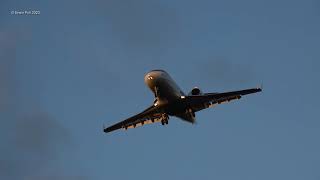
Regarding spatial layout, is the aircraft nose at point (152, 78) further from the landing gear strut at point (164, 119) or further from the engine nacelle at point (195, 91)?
the engine nacelle at point (195, 91)

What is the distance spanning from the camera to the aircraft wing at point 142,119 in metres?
88.7

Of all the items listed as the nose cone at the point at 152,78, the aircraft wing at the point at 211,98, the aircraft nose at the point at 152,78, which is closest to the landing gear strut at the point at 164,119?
the aircraft wing at the point at 211,98

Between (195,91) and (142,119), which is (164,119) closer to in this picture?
(195,91)

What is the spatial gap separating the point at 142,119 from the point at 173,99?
9.23 meters

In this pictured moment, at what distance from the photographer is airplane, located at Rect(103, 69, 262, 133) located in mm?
83812

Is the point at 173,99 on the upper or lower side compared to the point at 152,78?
lower

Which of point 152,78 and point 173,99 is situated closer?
point 152,78

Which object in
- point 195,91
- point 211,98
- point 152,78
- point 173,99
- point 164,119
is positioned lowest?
point 164,119

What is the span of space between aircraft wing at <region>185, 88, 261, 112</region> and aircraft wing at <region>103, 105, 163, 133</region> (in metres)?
4.13

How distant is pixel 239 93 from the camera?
8762 cm

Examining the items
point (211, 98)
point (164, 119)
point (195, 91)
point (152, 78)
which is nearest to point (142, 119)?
point (164, 119)

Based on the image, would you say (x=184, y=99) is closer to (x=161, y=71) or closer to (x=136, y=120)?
(x=161, y=71)

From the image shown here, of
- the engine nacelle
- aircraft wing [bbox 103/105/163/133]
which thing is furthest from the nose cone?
the engine nacelle

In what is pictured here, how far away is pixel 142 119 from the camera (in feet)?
305
